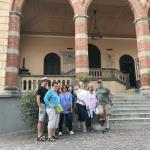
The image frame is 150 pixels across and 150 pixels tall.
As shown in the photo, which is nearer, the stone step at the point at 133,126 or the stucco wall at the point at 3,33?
the stone step at the point at 133,126

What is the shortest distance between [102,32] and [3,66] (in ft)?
34.3

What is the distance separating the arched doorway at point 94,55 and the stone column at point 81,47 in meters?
6.67

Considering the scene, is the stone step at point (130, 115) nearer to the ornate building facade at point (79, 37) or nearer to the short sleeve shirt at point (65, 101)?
the short sleeve shirt at point (65, 101)

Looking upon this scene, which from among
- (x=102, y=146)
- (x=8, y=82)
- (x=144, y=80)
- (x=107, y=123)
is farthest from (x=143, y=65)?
(x=102, y=146)

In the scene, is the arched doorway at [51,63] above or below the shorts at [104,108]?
above

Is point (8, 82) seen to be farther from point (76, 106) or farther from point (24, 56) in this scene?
point (24, 56)

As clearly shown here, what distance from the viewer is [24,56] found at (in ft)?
66.3

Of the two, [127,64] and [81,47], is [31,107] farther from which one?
[127,64]

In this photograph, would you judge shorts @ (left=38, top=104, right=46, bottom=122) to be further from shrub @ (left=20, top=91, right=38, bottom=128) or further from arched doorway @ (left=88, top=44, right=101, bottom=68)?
arched doorway @ (left=88, top=44, right=101, bottom=68)

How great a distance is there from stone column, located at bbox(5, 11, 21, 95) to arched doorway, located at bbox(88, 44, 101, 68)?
27.2ft

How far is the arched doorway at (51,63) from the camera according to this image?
20.6 m

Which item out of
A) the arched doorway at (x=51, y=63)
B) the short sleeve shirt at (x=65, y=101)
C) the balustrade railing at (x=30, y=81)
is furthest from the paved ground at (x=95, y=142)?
the arched doorway at (x=51, y=63)

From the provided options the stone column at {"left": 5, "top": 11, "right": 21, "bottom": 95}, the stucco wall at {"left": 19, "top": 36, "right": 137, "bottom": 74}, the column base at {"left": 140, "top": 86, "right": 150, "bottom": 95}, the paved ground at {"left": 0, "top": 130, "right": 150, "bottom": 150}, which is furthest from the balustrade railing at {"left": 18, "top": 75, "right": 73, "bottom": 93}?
the stucco wall at {"left": 19, "top": 36, "right": 137, "bottom": 74}

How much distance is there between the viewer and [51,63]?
68.1ft
